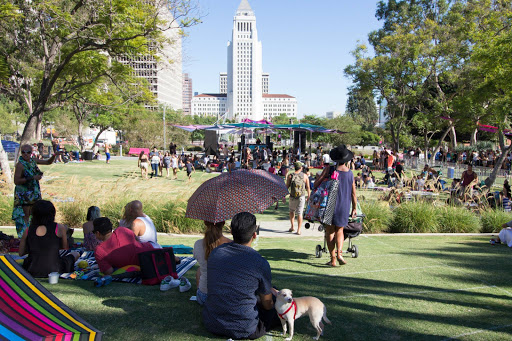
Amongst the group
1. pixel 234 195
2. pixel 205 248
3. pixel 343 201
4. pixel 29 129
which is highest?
pixel 29 129

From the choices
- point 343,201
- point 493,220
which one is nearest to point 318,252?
point 343,201

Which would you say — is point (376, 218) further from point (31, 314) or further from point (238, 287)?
point (31, 314)

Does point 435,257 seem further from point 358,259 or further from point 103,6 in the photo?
point 103,6

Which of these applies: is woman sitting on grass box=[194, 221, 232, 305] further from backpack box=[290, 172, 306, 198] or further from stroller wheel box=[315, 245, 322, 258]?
backpack box=[290, 172, 306, 198]

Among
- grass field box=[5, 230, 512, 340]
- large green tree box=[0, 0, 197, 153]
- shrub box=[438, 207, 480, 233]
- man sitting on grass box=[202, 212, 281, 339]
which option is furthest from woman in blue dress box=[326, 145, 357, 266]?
large green tree box=[0, 0, 197, 153]

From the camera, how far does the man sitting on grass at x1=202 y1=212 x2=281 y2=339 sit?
3.29 metres

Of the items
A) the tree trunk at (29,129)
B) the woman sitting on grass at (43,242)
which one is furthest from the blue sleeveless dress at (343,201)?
the tree trunk at (29,129)

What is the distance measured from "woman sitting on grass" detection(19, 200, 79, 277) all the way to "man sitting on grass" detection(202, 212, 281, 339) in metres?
2.35

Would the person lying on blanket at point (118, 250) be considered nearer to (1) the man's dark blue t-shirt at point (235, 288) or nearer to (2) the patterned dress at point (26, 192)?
(1) the man's dark blue t-shirt at point (235, 288)

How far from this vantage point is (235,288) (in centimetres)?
327

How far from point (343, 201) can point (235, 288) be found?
2777 millimetres

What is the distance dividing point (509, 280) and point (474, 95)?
11391 mm

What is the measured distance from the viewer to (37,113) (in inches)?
550

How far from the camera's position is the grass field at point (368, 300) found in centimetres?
369
